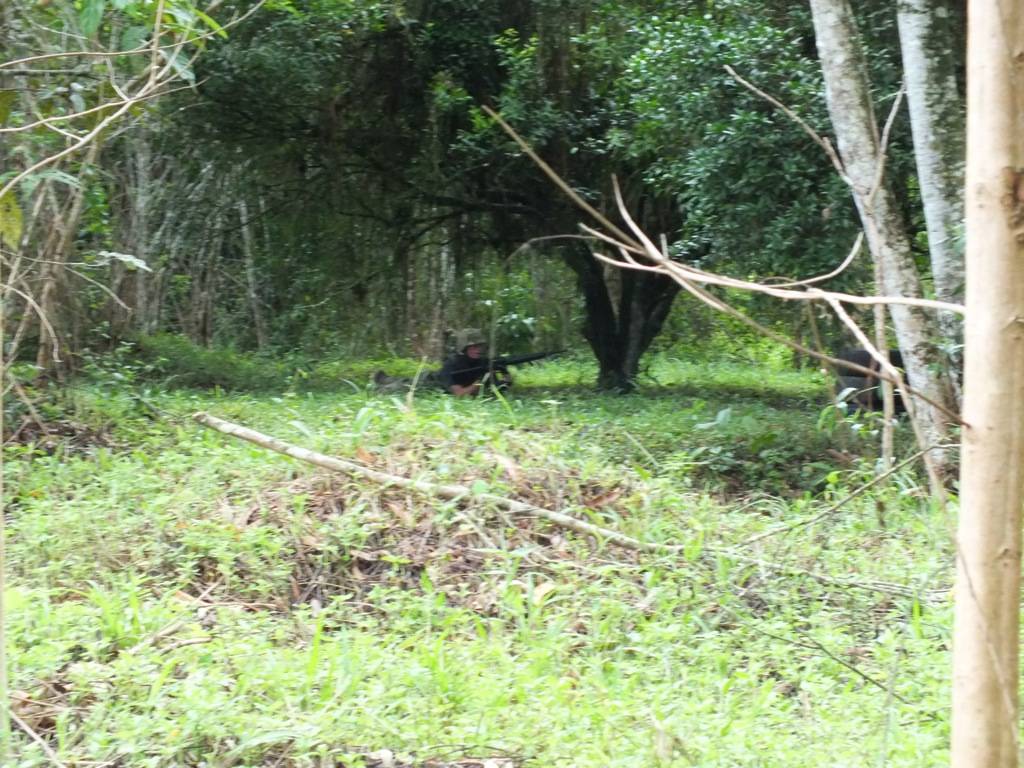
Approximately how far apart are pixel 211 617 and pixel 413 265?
8492 mm

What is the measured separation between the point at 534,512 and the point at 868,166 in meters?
2.88

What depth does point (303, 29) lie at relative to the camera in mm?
9203

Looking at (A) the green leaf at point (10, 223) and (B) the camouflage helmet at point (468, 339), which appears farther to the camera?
(B) the camouflage helmet at point (468, 339)

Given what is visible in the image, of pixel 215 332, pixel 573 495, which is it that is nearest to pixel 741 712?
pixel 573 495

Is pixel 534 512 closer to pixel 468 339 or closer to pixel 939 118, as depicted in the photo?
pixel 939 118

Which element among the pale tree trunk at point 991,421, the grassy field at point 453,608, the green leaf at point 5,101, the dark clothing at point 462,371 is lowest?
the dark clothing at point 462,371

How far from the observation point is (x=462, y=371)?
1007cm

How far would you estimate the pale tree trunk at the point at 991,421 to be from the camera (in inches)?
49.1

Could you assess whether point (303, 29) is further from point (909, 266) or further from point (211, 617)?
point (211, 617)

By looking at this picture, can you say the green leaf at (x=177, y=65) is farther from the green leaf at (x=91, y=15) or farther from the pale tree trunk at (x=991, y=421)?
the pale tree trunk at (x=991, y=421)

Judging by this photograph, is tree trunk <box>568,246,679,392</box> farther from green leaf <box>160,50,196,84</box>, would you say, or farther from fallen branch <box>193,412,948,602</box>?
green leaf <box>160,50,196,84</box>

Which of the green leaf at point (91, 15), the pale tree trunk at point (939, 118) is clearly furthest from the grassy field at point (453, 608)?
the green leaf at point (91, 15)

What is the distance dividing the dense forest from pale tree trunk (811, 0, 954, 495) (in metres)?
0.02

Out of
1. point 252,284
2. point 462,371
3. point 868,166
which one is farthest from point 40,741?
point 252,284
